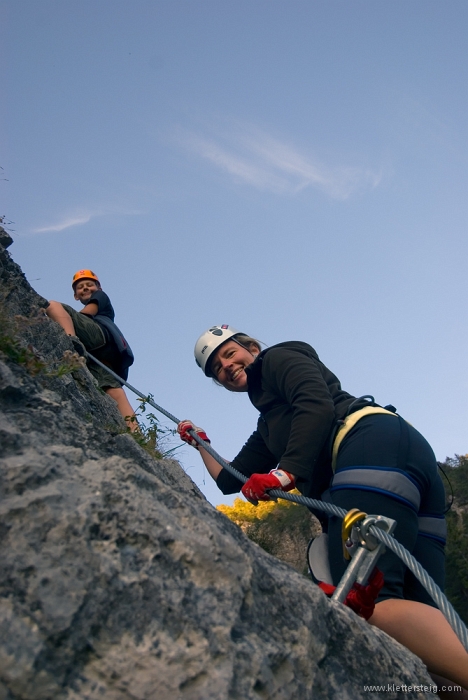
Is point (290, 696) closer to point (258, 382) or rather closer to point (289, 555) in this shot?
point (258, 382)

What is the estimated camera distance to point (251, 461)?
4609 mm

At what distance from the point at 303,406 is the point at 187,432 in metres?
1.89

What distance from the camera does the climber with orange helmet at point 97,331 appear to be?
7.02 m

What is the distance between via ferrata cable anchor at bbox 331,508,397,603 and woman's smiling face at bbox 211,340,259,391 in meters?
2.09

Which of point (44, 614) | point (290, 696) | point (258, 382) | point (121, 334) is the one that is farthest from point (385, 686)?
point (121, 334)

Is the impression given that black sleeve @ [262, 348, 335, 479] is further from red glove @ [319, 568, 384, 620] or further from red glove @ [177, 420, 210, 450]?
red glove @ [177, 420, 210, 450]

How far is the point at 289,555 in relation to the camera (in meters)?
24.0

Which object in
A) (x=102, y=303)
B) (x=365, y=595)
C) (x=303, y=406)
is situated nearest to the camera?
(x=365, y=595)

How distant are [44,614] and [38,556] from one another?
16 cm

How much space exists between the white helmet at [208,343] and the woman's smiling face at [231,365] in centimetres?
4

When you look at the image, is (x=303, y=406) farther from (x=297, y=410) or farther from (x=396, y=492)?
(x=396, y=492)

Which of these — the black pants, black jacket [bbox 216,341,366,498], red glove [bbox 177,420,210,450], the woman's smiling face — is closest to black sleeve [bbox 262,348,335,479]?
black jacket [bbox 216,341,366,498]

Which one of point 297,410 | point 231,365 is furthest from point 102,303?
point 297,410

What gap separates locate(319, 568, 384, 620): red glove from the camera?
251 cm
